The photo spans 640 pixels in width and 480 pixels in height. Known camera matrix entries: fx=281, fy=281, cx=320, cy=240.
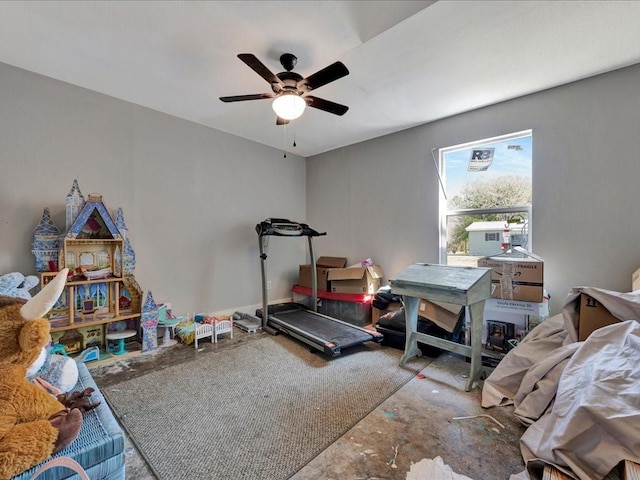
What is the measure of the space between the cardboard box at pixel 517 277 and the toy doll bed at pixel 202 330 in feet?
9.74

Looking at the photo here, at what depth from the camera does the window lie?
3098mm

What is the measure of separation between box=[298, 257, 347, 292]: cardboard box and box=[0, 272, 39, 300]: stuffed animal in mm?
3142

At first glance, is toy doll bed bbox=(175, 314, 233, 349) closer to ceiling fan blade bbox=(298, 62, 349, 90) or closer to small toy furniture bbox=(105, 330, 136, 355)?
small toy furniture bbox=(105, 330, 136, 355)

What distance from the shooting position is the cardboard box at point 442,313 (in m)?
2.93

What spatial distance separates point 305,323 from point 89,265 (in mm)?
2430

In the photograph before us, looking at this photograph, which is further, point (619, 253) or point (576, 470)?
point (619, 253)

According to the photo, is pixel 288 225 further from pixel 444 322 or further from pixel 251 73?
pixel 444 322

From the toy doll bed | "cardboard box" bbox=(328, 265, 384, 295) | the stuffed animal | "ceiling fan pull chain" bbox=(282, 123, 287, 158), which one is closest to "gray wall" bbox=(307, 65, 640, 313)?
"cardboard box" bbox=(328, 265, 384, 295)

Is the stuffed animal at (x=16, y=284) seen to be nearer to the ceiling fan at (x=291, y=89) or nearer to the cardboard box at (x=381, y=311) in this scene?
the ceiling fan at (x=291, y=89)

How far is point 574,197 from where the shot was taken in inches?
107

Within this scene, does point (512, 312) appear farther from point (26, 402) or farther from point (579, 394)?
point (26, 402)

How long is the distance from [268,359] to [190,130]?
3.01m

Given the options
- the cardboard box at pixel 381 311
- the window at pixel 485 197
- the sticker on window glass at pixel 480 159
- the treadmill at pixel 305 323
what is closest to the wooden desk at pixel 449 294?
the treadmill at pixel 305 323

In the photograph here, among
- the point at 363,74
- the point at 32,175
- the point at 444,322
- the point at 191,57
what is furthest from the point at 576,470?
the point at 32,175
